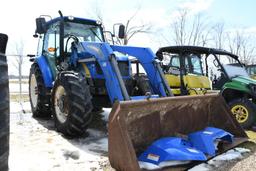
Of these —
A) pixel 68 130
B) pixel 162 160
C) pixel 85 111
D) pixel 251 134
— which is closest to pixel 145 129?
A: pixel 162 160

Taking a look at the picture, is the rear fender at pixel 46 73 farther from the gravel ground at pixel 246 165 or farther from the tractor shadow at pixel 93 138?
the gravel ground at pixel 246 165

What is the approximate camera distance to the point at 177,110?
5.25 meters

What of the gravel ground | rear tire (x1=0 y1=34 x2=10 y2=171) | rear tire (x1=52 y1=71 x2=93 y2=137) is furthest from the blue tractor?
rear tire (x1=0 y1=34 x2=10 y2=171)

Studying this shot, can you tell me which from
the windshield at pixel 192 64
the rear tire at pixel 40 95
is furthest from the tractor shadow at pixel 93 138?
the windshield at pixel 192 64

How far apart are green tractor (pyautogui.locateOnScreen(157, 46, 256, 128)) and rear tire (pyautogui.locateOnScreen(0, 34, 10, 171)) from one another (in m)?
6.53

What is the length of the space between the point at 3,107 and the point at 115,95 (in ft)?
12.6

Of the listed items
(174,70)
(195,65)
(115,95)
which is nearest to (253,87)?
(195,65)

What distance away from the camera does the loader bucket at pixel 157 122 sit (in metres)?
3.99

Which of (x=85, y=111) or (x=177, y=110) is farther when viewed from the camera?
(x=85, y=111)

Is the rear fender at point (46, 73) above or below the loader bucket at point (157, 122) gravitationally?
above

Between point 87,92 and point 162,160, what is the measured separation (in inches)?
87.8

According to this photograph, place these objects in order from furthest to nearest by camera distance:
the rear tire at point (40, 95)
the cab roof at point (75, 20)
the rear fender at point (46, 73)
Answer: the rear tire at point (40, 95)
the rear fender at point (46, 73)
the cab roof at point (75, 20)

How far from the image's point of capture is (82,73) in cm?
688

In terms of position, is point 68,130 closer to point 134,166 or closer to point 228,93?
point 134,166
